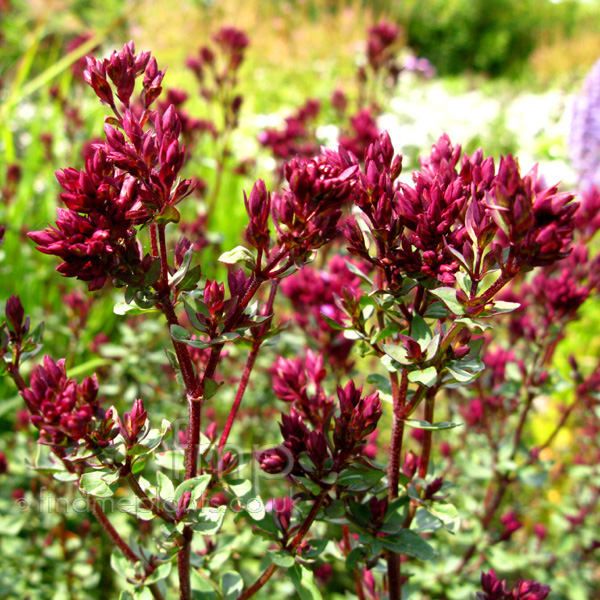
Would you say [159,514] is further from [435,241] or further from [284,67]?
[284,67]

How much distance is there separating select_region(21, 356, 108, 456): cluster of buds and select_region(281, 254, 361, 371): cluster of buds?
89 centimetres

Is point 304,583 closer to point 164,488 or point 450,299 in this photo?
point 164,488

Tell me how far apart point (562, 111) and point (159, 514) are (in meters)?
9.92

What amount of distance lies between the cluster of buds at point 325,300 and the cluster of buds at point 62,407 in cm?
89

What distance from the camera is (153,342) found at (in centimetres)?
276

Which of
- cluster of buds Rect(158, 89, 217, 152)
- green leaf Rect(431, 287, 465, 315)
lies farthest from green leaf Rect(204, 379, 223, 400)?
cluster of buds Rect(158, 89, 217, 152)

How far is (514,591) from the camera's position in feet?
3.73

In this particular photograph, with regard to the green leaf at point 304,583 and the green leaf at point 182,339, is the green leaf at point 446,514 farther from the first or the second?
the green leaf at point 182,339

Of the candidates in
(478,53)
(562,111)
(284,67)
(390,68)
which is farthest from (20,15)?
(478,53)

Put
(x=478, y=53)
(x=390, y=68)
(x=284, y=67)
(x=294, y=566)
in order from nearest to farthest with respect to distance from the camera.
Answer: (x=294, y=566), (x=390, y=68), (x=284, y=67), (x=478, y=53)

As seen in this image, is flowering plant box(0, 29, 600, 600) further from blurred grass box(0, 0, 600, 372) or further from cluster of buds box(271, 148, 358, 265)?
blurred grass box(0, 0, 600, 372)

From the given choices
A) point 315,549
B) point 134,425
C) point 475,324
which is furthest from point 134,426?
point 475,324

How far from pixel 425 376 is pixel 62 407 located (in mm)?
629

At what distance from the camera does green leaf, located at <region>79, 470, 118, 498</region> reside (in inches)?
36.7
